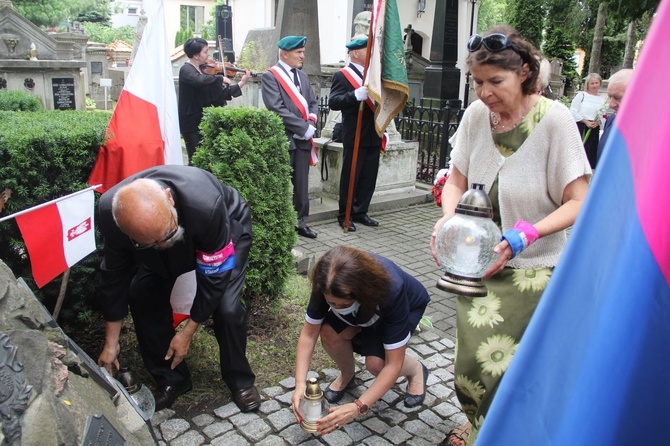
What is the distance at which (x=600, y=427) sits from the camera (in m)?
0.86

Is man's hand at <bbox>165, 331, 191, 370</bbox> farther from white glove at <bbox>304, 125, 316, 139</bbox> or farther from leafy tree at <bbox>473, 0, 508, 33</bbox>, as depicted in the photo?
leafy tree at <bbox>473, 0, 508, 33</bbox>

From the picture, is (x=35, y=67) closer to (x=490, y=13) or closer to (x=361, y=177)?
(x=361, y=177)

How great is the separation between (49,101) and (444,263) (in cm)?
1361

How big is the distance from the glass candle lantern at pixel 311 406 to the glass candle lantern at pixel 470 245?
1.05m

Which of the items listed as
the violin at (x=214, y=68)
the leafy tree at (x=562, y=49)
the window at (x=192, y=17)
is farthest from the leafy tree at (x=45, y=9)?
the leafy tree at (x=562, y=49)

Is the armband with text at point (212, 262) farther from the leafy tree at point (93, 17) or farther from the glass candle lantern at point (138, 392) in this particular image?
the leafy tree at point (93, 17)

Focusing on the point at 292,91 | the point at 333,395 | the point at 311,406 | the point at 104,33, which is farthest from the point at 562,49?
the point at 104,33

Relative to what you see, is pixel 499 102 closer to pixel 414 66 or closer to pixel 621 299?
pixel 621 299

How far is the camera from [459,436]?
Answer: 115 inches

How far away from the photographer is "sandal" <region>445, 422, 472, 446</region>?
9.51ft

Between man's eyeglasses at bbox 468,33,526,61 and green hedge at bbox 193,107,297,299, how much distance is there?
80.5 inches

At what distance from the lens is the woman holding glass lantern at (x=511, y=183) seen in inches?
84.7

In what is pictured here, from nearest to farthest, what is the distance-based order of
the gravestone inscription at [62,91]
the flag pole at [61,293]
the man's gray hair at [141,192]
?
the man's gray hair at [141,192] < the flag pole at [61,293] < the gravestone inscription at [62,91]

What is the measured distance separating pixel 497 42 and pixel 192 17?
48.5 m
